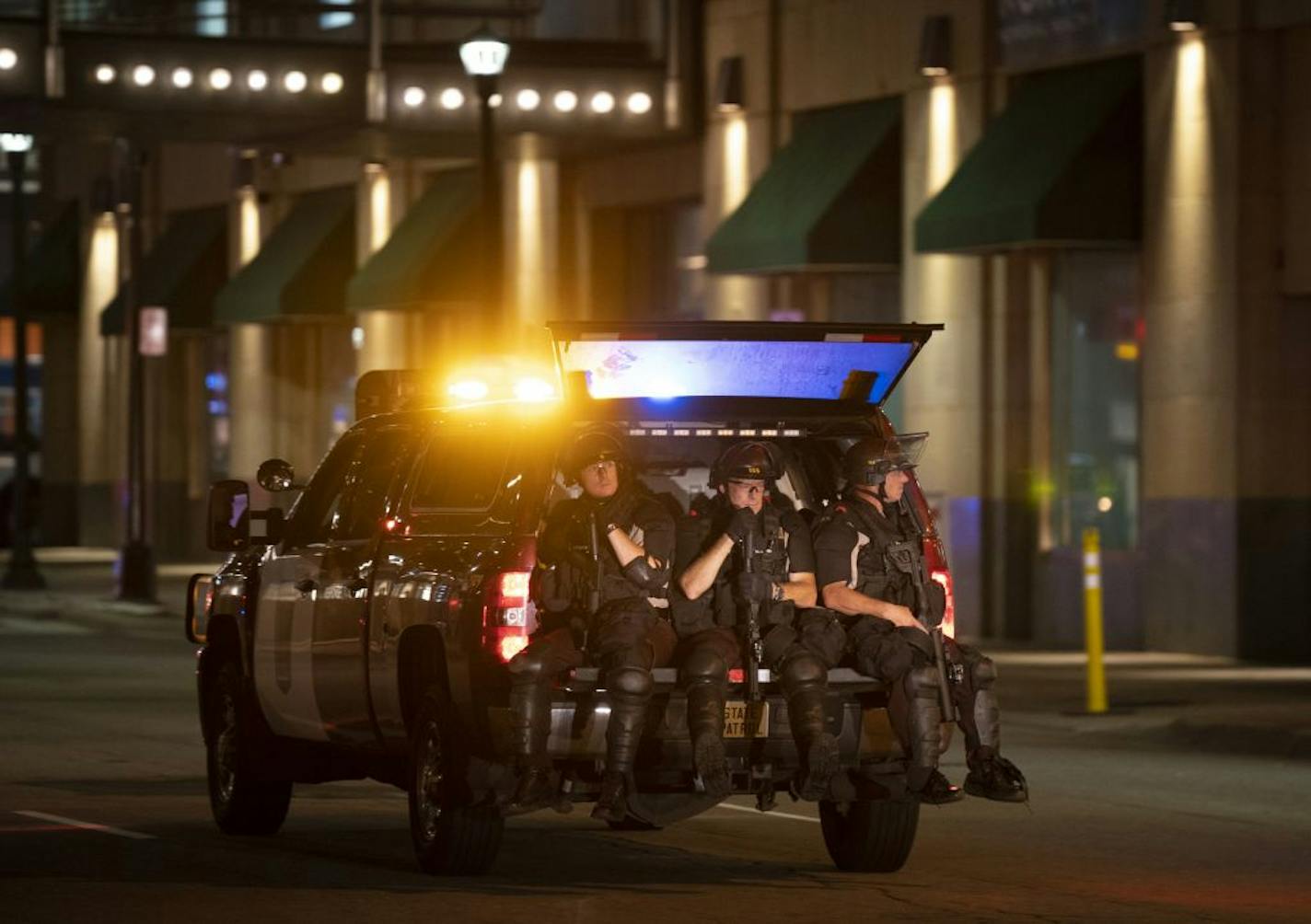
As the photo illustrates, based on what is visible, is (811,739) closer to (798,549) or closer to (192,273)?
(798,549)

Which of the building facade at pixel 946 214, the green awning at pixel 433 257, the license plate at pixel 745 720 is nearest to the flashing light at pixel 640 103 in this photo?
the building facade at pixel 946 214

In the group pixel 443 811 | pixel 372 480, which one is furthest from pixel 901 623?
pixel 372 480

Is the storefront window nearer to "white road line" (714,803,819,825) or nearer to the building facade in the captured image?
the building facade

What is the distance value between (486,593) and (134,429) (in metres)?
25.2

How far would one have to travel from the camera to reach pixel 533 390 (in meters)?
13.4

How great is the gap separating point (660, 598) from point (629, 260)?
2596cm

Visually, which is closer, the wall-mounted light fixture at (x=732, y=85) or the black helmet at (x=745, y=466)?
the black helmet at (x=745, y=466)

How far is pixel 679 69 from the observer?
34.7 metres

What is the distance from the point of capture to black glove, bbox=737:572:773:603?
12.3m

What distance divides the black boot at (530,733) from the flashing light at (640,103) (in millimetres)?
23290

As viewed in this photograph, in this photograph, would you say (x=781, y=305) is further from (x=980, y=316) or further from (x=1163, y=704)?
(x=1163, y=704)

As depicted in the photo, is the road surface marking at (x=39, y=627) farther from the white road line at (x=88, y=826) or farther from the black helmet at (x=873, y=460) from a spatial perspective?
the black helmet at (x=873, y=460)

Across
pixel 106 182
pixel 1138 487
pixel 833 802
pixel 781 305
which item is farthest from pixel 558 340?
pixel 106 182

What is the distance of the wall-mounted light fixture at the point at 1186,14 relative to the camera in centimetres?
2653
